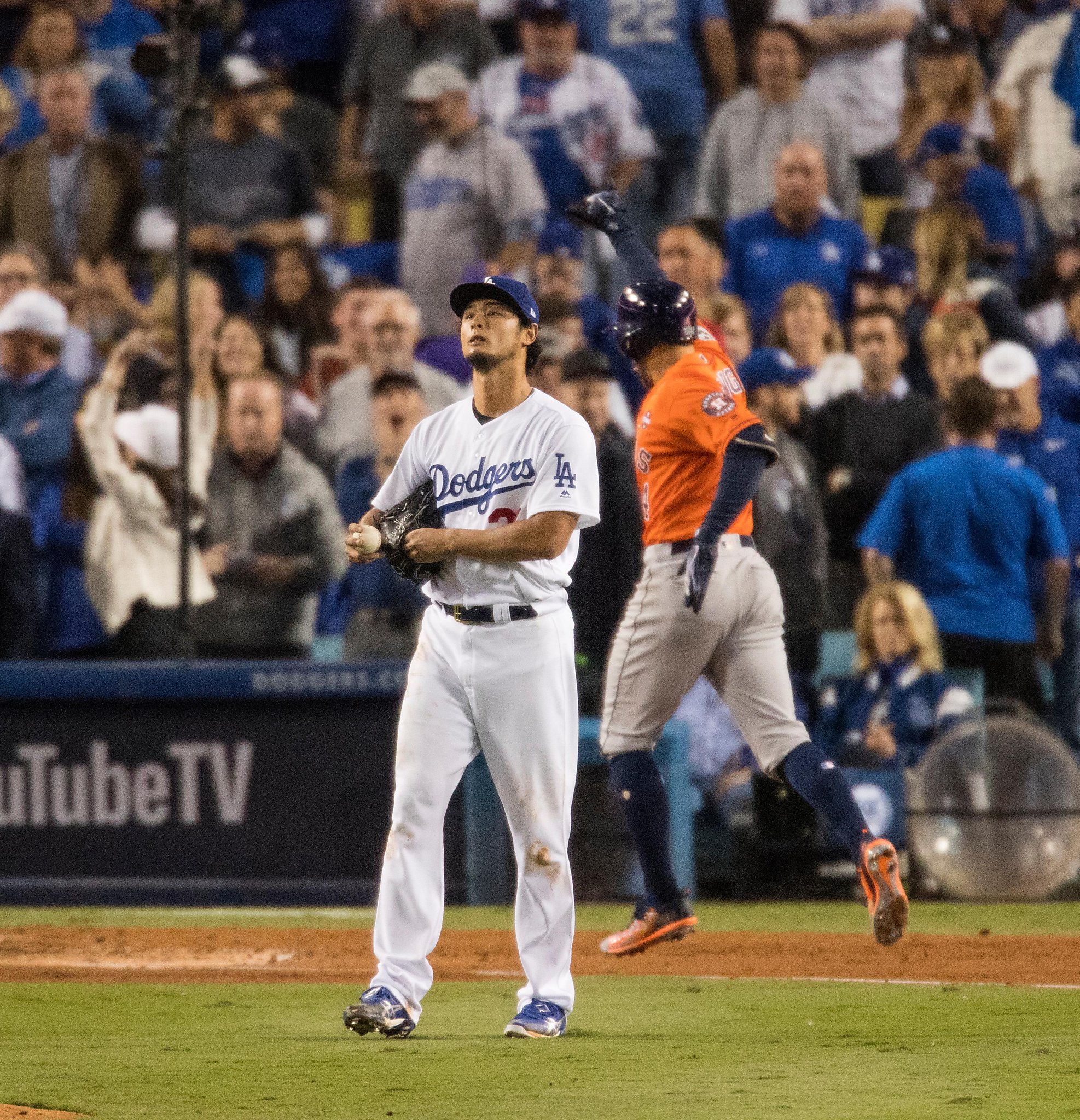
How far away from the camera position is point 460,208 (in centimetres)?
1097

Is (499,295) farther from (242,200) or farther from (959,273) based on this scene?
(242,200)

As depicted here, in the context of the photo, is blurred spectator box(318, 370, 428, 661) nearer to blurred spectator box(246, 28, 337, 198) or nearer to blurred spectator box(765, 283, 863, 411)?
blurred spectator box(765, 283, 863, 411)

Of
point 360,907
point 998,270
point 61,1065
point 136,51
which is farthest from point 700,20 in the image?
point 61,1065

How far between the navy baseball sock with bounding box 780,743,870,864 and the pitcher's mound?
8.72 feet

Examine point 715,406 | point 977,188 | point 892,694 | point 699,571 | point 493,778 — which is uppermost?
point 977,188

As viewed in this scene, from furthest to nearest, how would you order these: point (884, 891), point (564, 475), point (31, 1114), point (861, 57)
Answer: point (861, 57) → point (884, 891) → point (564, 475) → point (31, 1114)

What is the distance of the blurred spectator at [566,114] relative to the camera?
11.0m

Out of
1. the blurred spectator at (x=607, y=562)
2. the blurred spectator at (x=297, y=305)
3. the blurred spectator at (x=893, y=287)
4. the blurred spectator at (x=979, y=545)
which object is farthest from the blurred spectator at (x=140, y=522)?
the blurred spectator at (x=893, y=287)

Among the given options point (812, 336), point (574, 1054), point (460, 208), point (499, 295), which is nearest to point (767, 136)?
point (812, 336)

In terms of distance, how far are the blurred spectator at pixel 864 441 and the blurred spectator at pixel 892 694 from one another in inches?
34.6

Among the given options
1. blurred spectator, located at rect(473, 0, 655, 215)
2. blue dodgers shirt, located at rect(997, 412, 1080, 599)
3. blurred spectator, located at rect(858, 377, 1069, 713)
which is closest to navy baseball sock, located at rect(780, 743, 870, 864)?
blurred spectator, located at rect(858, 377, 1069, 713)

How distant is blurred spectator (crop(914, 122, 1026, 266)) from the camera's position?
1068 centimetres

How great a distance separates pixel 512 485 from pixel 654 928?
6.34 ft

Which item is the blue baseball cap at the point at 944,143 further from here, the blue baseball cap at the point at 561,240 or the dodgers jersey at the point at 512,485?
the dodgers jersey at the point at 512,485
